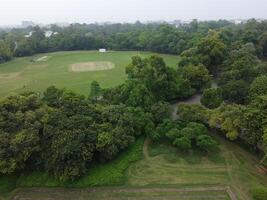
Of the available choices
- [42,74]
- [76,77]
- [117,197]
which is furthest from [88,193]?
[42,74]

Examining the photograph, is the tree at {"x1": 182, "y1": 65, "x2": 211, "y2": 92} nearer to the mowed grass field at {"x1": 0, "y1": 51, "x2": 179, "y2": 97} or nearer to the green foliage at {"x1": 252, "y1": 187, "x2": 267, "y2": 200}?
the mowed grass field at {"x1": 0, "y1": 51, "x2": 179, "y2": 97}

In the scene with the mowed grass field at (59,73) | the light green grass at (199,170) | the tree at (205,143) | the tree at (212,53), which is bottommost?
the light green grass at (199,170)

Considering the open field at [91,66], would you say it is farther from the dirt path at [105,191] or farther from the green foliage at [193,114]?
the dirt path at [105,191]

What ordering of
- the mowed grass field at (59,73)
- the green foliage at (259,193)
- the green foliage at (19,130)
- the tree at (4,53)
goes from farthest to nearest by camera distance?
the tree at (4,53) → the mowed grass field at (59,73) → the green foliage at (19,130) → the green foliage at (259,193)

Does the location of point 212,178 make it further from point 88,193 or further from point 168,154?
point 88,193

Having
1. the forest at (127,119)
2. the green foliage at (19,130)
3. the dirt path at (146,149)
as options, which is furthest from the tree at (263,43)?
the green foliage at (19,130)
